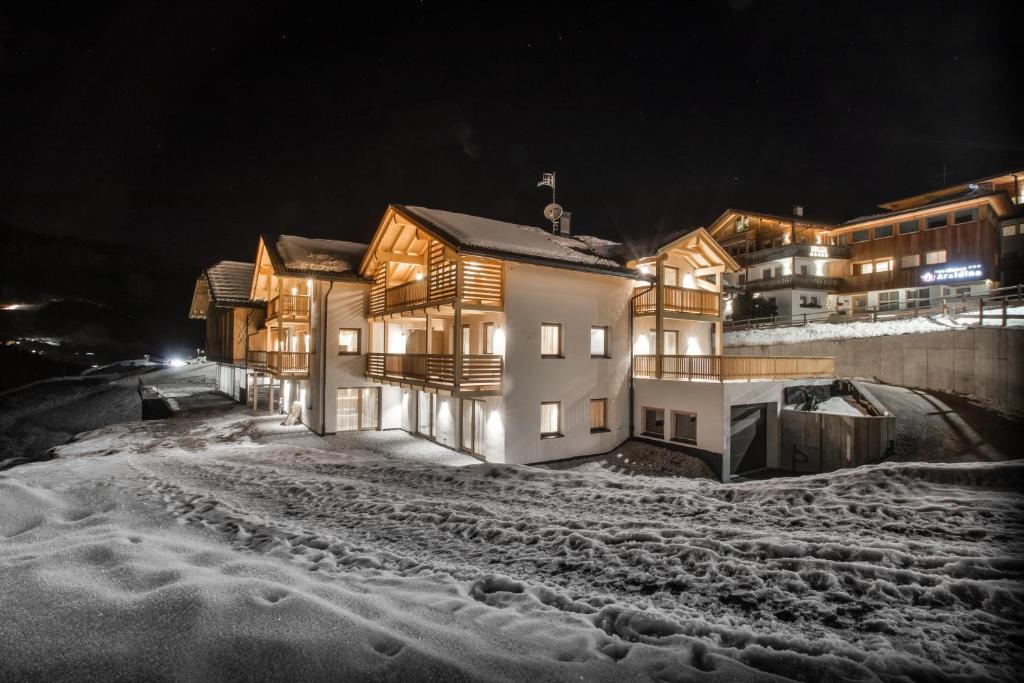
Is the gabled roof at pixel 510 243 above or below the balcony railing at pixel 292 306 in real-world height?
above

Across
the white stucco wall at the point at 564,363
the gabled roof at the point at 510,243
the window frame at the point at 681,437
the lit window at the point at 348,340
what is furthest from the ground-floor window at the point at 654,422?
the lit window at the point at 348,340

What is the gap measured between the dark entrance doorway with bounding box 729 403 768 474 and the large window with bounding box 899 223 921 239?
31620 millimetres

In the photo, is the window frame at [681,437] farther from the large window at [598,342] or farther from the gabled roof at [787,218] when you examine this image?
the gabled roof at [787,218]

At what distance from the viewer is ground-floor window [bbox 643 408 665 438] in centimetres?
1878

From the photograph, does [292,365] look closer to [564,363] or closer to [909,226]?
[564,363]

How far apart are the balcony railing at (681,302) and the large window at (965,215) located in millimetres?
28698

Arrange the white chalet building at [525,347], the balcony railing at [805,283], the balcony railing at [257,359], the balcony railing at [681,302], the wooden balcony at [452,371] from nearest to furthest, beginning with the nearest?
the wooden balcony at [452,371], the white chalet building at [525,347], the balcony railing at [681,302], the balcony railing at [257,359], the balcony railing at [805,283]

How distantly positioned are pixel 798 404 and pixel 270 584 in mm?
20273

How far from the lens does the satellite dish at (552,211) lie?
78.6ft

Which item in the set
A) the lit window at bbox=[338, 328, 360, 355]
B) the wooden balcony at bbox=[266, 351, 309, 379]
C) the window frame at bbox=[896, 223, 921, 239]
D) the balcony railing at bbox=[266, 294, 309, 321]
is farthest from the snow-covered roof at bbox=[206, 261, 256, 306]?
the window frame at bbox=[896, 223, 921, 239]

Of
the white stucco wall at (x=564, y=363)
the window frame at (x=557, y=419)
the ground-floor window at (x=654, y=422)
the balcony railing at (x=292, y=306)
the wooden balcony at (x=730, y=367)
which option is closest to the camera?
the white stucco wall at (x=564, y=363)

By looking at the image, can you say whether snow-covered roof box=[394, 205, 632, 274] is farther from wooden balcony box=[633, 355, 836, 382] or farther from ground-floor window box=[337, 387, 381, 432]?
ground-floor window box=[337, 387, 381, 432]

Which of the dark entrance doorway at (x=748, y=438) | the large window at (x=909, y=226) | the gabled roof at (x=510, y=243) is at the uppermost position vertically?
the large window at (x=909, y=226)

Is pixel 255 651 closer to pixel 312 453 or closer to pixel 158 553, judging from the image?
pixel 158 553
